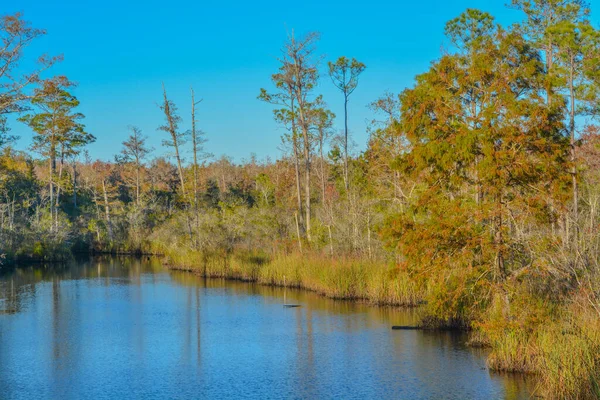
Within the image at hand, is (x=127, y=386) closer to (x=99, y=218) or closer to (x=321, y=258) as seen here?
(x=321, y=258)

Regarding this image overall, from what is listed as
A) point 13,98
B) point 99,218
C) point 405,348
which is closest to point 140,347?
point 405,348

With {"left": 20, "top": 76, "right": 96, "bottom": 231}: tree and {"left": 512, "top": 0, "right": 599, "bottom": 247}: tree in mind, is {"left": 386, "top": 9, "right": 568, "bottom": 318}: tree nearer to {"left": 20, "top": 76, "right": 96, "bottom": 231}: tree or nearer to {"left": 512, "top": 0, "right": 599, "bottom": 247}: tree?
{"left": 512, "top": 0, "right": 599, "bottom": 247}: tree

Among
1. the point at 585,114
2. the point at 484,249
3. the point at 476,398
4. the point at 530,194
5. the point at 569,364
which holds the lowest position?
the point at 476,398

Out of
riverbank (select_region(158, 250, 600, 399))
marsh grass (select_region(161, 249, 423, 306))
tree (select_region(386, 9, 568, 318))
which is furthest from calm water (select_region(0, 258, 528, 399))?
tree (select_region(386, 9, 568, 318))

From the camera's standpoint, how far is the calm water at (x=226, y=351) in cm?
1061

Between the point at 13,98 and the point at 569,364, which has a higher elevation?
the point at 13,98

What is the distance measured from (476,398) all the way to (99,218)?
40050mm

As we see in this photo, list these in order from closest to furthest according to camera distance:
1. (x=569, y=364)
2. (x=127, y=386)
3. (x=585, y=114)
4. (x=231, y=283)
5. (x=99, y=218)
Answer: (x=569, y=364) < (x=127, y=386) < (x=585, y=114) < (x=231, y=283) < (x=99, y=218)

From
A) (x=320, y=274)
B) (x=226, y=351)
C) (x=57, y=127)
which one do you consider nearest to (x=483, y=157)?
(x=226, y=351)

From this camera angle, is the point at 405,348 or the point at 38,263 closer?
the point at 405,348

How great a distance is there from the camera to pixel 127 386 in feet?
35.8


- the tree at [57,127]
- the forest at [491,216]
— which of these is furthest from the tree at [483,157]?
the tree at [57,127]

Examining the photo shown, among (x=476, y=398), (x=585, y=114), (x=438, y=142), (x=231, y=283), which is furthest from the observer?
(x=231, y=283)

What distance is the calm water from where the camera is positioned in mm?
10609
